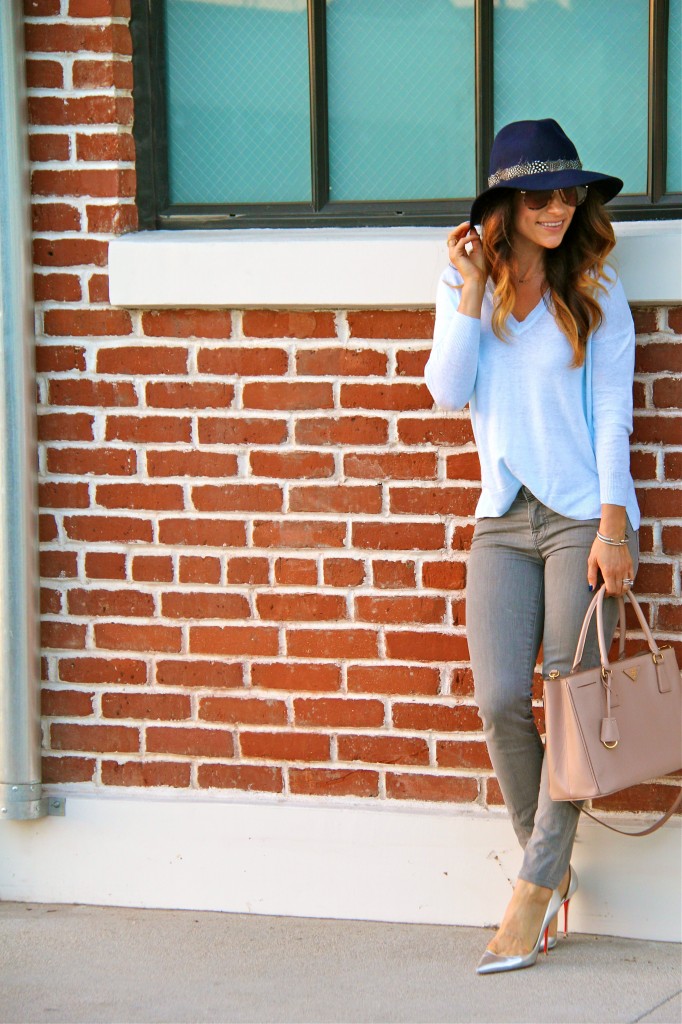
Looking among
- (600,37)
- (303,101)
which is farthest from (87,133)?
(600,37)

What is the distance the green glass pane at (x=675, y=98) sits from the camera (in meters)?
3.21

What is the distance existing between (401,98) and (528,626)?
148 centimetres

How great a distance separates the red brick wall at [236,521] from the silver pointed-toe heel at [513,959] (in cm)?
38

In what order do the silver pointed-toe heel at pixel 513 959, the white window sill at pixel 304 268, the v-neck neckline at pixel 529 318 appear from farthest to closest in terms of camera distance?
1. the white window sill at pixel 304 268
2. the silver pointed-toe heel at pixel 513 959
3. the v-neck neckline at pixel 529 318

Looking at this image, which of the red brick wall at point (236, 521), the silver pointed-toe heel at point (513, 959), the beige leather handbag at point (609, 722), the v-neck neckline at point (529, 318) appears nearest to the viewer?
the beige leather handbag at point (609, 722)

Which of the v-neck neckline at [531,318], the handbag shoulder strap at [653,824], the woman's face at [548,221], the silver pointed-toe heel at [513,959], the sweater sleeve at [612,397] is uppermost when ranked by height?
the woman's face at [548,221]

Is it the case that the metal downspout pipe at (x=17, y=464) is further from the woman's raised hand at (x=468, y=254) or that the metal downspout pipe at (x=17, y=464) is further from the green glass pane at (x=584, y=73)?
the green glass pane at (x=584, y=73)

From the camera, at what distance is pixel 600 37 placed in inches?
127

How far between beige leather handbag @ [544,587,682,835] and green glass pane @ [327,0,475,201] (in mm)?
1287

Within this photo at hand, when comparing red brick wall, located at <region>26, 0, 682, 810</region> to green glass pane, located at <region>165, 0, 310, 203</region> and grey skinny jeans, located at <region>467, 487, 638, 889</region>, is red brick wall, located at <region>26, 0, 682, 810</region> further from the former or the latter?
grey skinny jeans, located at <region>467, 487, 638, 889</region>

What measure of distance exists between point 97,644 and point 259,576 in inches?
20.2

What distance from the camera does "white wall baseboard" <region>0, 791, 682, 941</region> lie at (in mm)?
3236

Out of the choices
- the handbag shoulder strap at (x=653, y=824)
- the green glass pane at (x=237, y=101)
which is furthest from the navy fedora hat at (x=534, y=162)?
the handbag shoulder strap at (x=653, y=824)

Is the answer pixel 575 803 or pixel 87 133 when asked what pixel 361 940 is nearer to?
pixel 575 803
